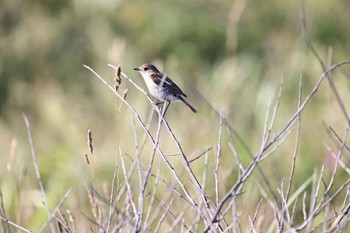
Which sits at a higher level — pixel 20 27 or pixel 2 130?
pixel 20 27

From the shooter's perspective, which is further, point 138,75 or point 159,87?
point 138,75

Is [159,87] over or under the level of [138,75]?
under

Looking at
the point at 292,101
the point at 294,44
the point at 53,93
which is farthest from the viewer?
the point at 294,44

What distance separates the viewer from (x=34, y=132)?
7.24 m

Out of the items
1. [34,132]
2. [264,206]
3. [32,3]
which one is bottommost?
[264,206]

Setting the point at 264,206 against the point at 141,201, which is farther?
the point at 264,206

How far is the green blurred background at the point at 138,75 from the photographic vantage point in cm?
554

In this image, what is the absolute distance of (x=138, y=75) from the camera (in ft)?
26.1

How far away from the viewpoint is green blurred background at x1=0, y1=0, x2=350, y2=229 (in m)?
5.54

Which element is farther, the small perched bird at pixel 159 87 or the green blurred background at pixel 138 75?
the green blurred background at pixel 138 75

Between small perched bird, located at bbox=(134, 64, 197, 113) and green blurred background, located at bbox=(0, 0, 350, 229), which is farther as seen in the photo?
green blurred background, located at bbox=(0, 0, 350, 229)

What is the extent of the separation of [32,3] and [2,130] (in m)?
A: 3.26

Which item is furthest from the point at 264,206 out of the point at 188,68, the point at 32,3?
the point at 32,3

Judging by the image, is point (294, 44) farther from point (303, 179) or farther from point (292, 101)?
Result: point (303, 179)
